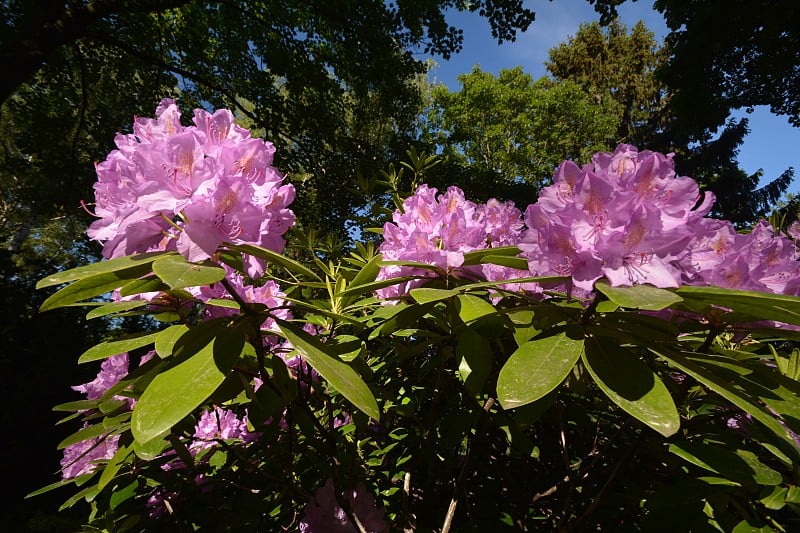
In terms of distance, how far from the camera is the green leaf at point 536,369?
0.59 m

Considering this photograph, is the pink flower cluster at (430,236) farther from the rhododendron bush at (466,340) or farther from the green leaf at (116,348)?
the green leaf at (116,348)

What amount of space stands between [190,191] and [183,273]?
0.81 feet

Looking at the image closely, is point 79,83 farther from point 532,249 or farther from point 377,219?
point 532,249

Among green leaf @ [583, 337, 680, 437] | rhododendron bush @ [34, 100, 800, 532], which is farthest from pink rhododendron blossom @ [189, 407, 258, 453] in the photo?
green leaf @ [583, 337, 680, 437]

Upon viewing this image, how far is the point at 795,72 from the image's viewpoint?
812cm

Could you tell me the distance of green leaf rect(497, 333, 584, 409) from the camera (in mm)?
589

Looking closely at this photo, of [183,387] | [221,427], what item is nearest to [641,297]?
[183,387]

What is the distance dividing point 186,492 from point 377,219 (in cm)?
139

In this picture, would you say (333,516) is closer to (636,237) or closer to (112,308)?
(112,308)

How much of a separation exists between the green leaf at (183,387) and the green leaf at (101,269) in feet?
0.56

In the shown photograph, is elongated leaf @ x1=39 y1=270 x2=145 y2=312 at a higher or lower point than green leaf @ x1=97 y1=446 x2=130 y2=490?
higher

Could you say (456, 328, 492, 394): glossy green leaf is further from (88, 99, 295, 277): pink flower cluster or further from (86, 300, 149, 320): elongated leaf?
(86, 300, 149, 320): elongated leaf

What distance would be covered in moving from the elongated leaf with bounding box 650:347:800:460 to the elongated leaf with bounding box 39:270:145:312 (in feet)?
2.87

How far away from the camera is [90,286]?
66cm
